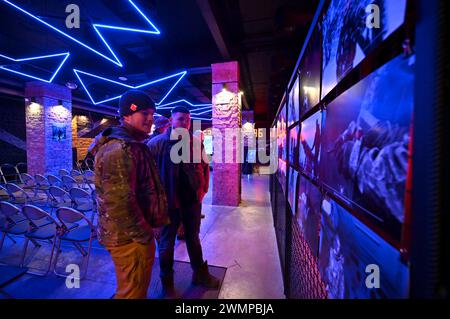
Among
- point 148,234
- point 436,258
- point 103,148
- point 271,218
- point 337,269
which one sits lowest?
point 271,218

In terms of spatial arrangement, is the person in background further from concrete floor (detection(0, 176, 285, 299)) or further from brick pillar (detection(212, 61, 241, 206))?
brick pillar (detection(212, 61, 241, 206))

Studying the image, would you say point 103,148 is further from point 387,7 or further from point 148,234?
point 387,7

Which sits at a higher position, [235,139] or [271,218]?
[235,139]

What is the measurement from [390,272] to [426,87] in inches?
18.0

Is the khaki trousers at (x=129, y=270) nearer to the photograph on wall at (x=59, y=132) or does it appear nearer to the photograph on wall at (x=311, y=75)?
the photograph on wall at (x=311, y=75)

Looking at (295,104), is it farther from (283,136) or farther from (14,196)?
(14,196)

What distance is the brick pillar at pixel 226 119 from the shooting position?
15.7 ft

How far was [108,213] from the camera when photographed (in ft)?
4.13

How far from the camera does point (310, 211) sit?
3.87ft

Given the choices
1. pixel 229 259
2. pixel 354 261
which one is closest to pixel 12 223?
pixel 229 259

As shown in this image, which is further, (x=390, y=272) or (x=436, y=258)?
(x=390, y=272)
